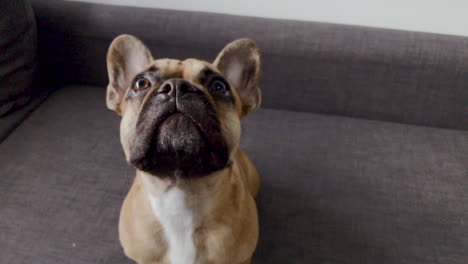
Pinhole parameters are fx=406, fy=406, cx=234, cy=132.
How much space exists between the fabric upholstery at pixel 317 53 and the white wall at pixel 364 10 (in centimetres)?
19

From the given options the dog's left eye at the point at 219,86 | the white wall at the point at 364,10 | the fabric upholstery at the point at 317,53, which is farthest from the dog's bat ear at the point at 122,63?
the white wall at the point at 364,10

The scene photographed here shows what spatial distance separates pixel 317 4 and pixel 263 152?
2.62 feet

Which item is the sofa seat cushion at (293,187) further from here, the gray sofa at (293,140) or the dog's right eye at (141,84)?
the dog's right eye at (141,84)

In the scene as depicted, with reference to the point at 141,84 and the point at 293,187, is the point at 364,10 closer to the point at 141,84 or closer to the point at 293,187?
the point at 293,187

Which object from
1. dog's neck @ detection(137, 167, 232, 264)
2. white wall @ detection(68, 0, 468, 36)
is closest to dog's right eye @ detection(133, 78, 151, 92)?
dog's neck @ detection(137, 167, 232, 264)

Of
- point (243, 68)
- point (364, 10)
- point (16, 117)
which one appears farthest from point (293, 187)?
point (16, 117)

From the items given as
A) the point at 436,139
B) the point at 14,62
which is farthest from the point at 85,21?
the point at 436,139

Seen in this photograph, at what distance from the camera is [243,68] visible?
121 cm

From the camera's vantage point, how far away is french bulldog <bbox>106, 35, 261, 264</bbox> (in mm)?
897

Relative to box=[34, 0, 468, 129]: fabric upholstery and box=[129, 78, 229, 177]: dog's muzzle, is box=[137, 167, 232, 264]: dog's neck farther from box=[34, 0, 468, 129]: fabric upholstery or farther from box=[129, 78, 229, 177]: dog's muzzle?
box=[34, 0, 468, 129]: fabric upholstery

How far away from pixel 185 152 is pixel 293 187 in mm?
726

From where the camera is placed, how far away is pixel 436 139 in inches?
69.4

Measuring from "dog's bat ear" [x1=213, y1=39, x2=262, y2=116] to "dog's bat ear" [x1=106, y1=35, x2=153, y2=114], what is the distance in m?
0.22

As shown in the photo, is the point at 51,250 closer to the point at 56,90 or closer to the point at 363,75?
the point at 56,90
